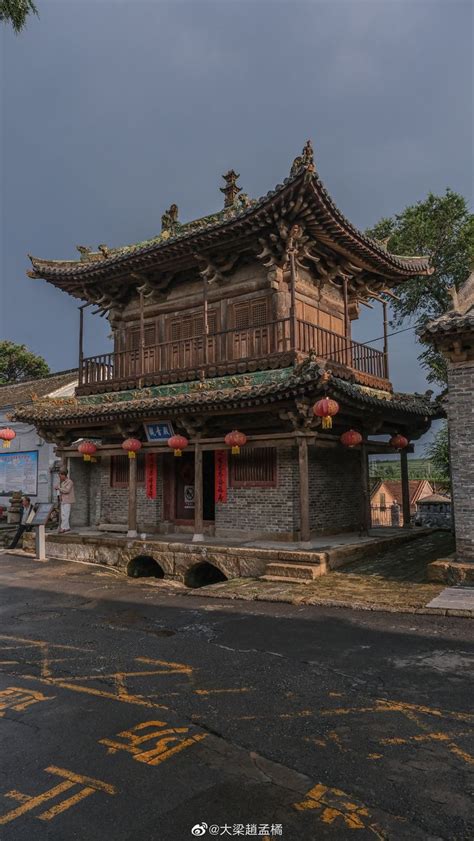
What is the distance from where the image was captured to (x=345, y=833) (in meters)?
2.90

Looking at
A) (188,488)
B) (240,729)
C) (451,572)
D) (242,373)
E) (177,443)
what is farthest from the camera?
(188,488)

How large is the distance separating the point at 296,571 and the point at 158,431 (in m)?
5.06

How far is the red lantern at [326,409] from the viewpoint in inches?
394

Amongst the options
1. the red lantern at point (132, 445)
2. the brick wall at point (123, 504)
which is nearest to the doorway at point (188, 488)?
the brick wall at point (123, 504)

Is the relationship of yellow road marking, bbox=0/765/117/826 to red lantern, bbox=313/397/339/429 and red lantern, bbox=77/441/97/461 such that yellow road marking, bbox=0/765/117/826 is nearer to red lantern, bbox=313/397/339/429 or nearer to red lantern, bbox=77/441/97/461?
red lantern, bbox=313/397/339/429

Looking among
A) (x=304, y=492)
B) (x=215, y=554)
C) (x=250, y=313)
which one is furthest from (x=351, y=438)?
(x=250, y=313)

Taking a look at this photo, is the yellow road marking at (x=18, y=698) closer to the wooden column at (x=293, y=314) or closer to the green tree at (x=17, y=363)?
the wooden column at (x=293, y=314)

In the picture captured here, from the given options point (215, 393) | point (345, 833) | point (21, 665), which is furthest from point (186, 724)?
point (215, 393)

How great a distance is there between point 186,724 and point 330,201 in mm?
9666

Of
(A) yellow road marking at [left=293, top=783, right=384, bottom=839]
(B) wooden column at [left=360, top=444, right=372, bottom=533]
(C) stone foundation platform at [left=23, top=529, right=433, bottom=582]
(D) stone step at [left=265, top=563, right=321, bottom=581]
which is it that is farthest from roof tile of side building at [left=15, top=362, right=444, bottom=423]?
(A) yellow road marking at [left=293, top=783, right=384, bottom=839]

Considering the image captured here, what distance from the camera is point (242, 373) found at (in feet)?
41.3

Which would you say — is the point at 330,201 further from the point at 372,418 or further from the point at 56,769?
the point at 56,769

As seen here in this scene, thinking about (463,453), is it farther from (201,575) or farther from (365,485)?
(201,575)

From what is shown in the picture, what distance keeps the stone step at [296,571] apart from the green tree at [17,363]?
29.3 m
